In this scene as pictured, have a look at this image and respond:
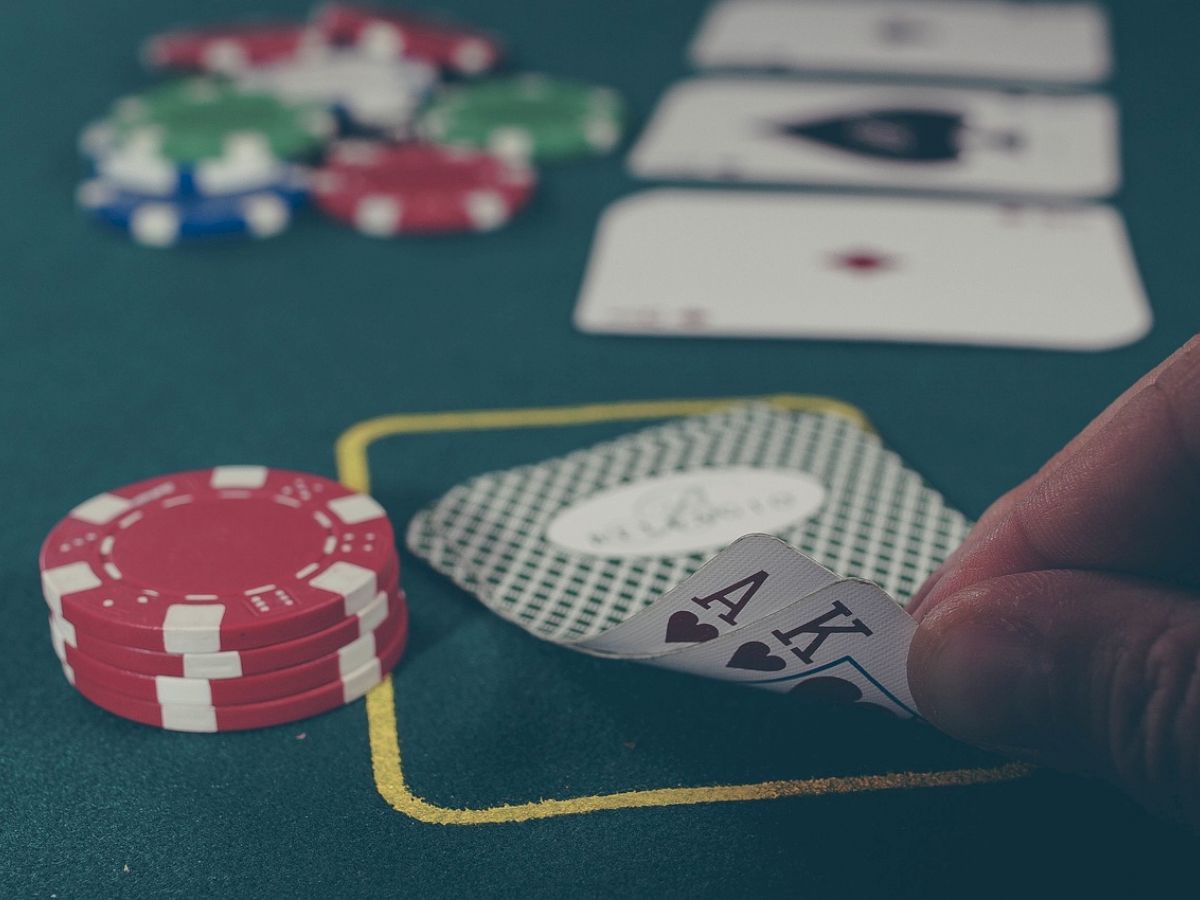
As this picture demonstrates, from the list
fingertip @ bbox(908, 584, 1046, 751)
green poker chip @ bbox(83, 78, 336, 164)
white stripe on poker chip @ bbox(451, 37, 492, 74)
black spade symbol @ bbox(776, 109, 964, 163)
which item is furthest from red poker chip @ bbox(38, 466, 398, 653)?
white stripe on poker chip @ bbox(451, 37, 492, 74)

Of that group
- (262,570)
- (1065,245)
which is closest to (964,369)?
(1065,245)

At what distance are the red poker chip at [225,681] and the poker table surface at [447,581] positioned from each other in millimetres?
42

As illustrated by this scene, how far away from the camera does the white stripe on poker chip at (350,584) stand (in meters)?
1.52

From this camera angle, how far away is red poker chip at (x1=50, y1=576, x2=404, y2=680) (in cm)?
147

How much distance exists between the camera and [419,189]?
297 centimetres

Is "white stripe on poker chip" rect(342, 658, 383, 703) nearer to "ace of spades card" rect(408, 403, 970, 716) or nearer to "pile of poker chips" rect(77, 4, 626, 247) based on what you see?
"ace of spades card" rect(408, 403, 970, 716)

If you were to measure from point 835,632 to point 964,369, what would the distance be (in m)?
1.09

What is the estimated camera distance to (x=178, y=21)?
4320 mm

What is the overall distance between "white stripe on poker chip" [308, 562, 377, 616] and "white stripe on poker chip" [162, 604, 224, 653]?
0.35 ft

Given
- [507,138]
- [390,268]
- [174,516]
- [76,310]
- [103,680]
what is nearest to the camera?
[103,680]

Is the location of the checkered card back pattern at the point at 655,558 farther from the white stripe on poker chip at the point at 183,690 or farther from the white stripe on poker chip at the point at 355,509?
the white stripe on poker chip at the point at 183,690

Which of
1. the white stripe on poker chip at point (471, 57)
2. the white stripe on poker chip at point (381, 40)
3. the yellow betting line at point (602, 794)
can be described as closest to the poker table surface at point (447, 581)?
the yellow betting line at point (602, 794)

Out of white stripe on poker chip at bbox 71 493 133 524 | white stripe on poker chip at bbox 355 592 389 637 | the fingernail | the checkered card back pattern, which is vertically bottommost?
the checkered card back pattern

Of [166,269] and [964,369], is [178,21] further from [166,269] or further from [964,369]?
[964,369]
